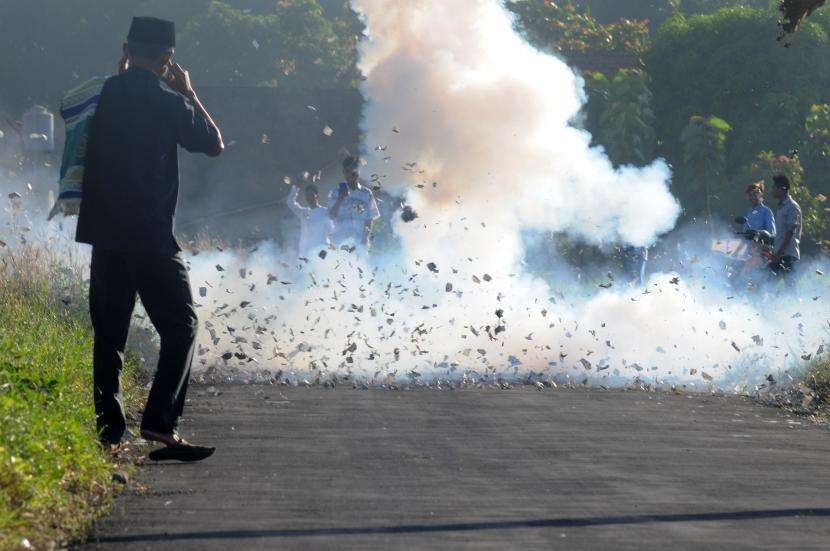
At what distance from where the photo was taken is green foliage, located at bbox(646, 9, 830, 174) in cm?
3500

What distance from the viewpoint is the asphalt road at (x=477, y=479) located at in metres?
6.30

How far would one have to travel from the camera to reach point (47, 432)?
7074mm

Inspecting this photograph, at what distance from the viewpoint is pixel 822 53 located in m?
36.6

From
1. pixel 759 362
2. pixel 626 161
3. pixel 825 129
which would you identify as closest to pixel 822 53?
pixel 825 129

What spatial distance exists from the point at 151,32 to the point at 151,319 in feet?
5.11

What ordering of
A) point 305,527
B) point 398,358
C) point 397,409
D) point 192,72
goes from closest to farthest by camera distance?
point 305,527, point 397,409, point 398,358, point 192,72

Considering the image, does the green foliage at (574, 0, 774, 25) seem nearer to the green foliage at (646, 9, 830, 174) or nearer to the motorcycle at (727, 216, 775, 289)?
the green foliage at (646, 9, 830, 174)

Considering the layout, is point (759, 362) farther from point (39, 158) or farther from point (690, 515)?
point (39, 158)

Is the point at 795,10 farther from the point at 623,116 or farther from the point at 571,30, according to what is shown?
the point at 571,30

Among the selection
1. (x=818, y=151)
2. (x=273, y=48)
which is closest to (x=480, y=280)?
(x=818, y=151)

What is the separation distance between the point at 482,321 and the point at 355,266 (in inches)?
63.4

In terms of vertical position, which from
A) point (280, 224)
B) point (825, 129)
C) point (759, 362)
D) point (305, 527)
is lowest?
point (305, 527)

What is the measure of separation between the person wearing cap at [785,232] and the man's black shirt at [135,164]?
10.7 meters

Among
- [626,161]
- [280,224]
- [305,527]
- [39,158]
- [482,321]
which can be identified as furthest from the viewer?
[280,224]
